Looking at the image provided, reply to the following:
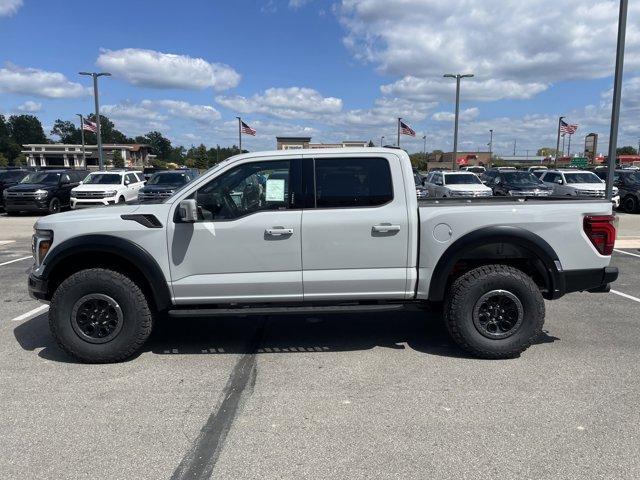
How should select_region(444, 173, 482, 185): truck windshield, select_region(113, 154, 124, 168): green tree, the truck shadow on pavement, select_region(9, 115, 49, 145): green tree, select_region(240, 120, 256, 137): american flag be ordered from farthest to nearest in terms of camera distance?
select_region(9, 115, 49, 145): green tree → select_region(113, 154, 124, 168): green tree → select_region(240, 120, 256, 137): american flag → select_region(444, 173, 482, 185): truck windshield → the truck shadow on pavement

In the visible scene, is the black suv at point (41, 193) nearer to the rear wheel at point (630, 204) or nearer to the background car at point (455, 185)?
the background car at point (455, 185)

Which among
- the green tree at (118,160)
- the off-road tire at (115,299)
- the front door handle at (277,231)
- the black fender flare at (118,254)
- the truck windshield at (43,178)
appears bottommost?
the off-road tire at (115,299)

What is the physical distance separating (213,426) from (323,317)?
2779mm

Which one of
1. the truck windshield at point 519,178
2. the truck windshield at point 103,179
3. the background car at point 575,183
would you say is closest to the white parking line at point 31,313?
the truck windshield at point 103,179

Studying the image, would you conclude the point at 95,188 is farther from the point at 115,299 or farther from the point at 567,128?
the point at 567,128

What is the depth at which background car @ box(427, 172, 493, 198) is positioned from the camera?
20422 mm

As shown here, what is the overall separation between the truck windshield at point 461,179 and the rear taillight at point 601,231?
17251 mm

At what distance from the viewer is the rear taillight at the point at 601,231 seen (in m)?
4.76

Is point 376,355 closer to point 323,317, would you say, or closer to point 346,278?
point 346,278

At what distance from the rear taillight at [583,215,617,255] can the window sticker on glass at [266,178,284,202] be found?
109 inches

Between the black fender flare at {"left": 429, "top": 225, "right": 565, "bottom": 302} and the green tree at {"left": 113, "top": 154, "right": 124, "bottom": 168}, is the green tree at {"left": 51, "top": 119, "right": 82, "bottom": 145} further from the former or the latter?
the black fender flare at {"left": 429, "top": 225, "right": 565, "bottom": 302}

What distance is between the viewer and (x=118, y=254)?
462 cm

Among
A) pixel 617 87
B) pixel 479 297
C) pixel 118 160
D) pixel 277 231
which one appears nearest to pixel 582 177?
pixel 617 87

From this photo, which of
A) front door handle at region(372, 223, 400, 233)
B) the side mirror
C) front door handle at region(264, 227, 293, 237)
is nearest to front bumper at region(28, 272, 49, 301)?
the side mirror
